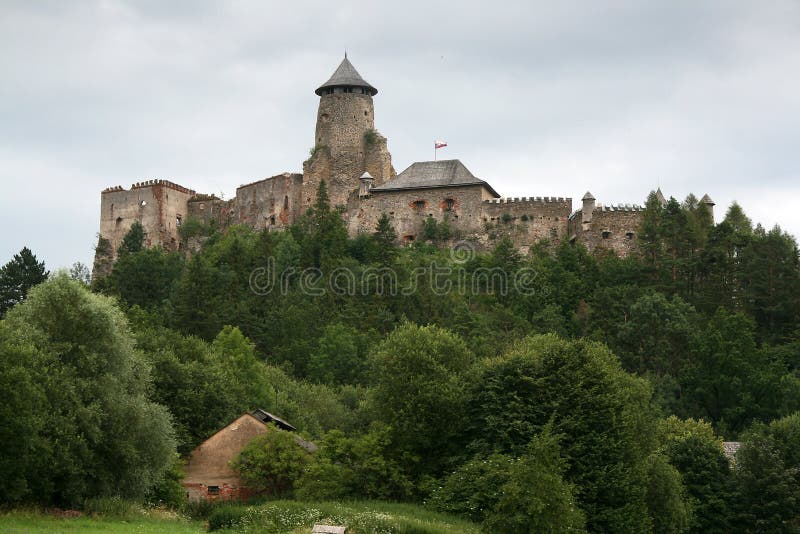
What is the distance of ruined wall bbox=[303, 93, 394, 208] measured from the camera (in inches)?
3447

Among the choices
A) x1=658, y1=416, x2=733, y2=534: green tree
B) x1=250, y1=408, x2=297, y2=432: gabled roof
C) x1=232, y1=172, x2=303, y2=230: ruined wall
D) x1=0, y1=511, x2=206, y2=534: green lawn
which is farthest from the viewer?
x1=232, y1=172, x2=303, y2=230: ruined wall

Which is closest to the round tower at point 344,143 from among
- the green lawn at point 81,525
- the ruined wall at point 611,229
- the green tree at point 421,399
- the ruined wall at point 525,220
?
the ruined wall at point 525,220

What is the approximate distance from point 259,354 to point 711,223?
3170cm

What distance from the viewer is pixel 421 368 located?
154 ft

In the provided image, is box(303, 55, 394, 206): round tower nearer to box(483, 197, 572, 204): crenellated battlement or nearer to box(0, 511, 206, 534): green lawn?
box(483, 197, 572, 204): crenellated battlement

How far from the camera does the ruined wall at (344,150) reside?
3447 inches

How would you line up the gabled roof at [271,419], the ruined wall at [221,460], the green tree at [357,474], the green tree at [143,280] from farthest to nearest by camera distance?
1. the green tree at [143,280]
2. the gabled roof at [271,419]
3. the ruined wall at [221,460]
4. the green tree at [357,474]

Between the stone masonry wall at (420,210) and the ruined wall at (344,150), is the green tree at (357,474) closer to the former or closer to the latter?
the stone masonry wall at (420,210)

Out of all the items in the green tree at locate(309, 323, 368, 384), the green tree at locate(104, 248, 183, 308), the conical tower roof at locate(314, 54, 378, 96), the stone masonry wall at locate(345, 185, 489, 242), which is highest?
the conical tower roof at locate(314, 54, 378, 96)

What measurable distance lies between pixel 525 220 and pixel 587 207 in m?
4.31

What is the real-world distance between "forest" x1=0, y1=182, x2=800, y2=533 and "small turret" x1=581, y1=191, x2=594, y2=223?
3005 mm

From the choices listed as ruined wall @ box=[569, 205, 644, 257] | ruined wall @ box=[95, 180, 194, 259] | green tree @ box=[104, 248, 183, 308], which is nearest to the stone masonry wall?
ruined wall @ box=[569, 205, 644, 257]

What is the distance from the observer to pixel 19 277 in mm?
75625

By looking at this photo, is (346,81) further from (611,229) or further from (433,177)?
(611,229)
